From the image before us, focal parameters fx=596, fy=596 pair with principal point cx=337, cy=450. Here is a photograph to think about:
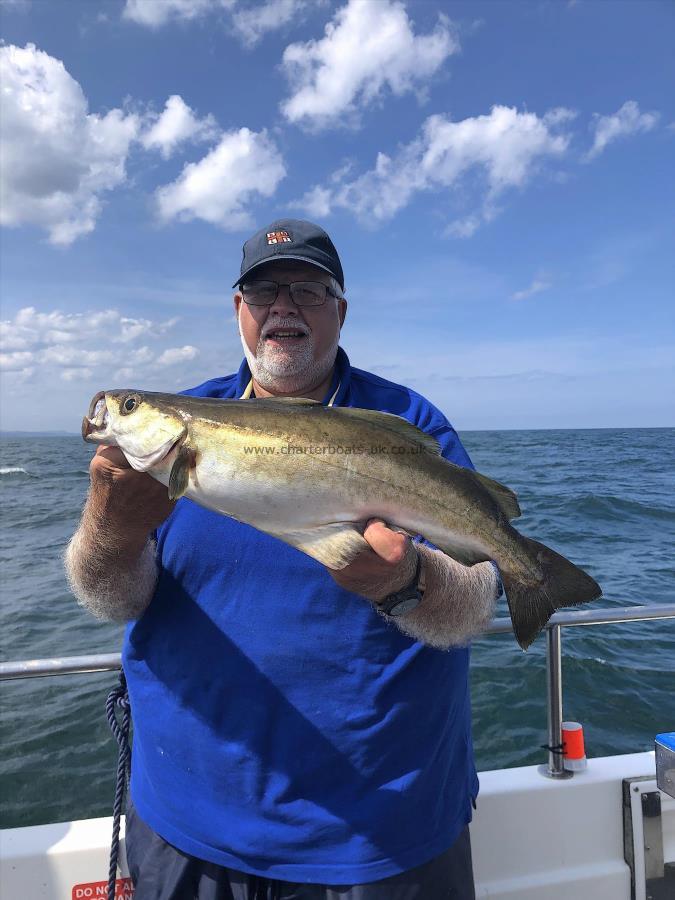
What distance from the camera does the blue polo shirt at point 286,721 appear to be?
7.61 ft

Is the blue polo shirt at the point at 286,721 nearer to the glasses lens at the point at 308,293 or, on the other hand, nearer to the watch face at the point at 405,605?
the watch face at the point at 405,605

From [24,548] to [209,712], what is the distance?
60.8 feet

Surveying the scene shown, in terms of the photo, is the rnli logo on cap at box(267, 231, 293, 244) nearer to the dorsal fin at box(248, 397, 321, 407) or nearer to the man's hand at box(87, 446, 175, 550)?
the dorsal fin at box(248, 397, 321, 407)

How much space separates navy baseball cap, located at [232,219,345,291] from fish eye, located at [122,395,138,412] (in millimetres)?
924

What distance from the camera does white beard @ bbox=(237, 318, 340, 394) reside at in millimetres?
2959

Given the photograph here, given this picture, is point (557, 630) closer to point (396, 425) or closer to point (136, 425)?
point (396, 425)

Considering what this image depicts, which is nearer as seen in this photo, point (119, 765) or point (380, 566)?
point (380, 566)

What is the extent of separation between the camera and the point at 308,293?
3023mm

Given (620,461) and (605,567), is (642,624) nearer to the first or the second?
(605,567)

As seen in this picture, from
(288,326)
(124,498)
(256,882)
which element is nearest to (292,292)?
(288,326)

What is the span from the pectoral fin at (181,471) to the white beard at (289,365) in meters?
0.79

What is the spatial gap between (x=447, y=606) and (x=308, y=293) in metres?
1.66

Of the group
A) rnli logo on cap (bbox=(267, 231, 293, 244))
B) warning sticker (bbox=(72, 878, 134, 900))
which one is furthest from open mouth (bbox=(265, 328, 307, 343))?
warning sticker (bbox=(72, 878, 134, 900))

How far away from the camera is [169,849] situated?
8.14 ft
